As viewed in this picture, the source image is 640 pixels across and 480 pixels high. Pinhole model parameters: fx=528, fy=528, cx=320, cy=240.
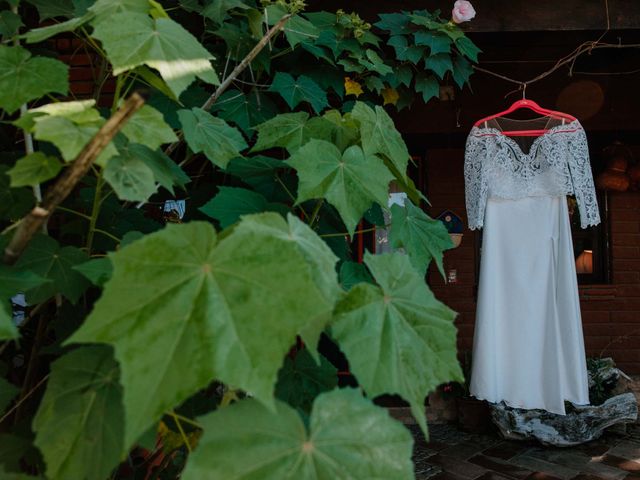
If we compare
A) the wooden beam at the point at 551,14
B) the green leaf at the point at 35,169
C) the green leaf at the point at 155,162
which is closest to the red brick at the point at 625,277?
the wooden beam at the point at 551,14

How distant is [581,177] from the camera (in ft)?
10.4

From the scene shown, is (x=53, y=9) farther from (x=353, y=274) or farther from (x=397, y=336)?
(x=397, y=336)

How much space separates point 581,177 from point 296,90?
213 cm

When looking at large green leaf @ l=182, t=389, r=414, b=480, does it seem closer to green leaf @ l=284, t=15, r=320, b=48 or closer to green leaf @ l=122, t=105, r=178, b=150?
green leaf @ l=122, t=105, r=178, b=150

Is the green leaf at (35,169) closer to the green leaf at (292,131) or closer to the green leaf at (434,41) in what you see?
the green leaf at (292,131)

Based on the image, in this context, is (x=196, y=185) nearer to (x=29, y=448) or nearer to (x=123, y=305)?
(x=29, y=448)

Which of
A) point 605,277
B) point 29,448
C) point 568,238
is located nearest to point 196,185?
point 29,448

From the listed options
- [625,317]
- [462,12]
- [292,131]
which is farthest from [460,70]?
[625,317]

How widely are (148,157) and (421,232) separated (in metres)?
0.65

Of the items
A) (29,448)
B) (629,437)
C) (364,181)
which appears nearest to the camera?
(29,448)

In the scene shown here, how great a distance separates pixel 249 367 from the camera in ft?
1.69

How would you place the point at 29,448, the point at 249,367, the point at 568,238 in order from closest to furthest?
the point at 249,367 → the point at 29,448 → the point at 568,238

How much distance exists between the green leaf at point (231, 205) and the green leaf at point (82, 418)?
403mm

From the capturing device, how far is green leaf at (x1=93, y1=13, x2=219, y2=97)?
77 cm
